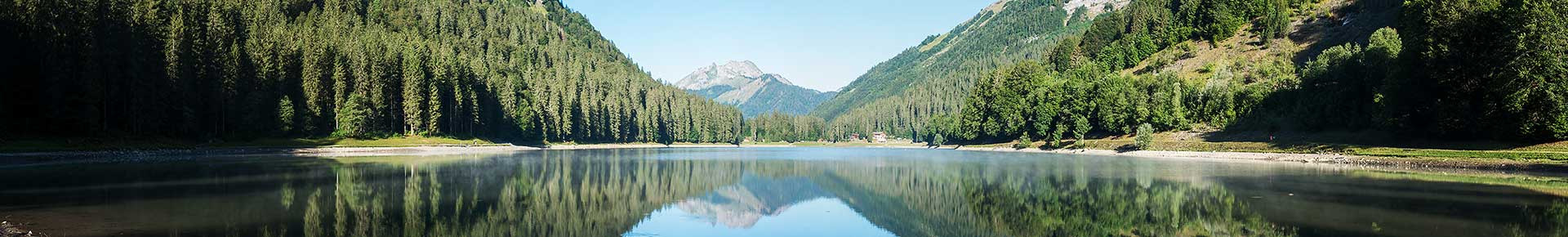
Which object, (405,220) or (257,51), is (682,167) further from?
(257,51)

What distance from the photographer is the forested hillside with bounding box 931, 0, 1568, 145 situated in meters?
50.8

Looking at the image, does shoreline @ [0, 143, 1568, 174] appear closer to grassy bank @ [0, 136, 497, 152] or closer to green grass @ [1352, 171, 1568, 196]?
grassy bank @ [0, 136, 497, 152]

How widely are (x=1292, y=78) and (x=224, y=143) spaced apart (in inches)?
3990

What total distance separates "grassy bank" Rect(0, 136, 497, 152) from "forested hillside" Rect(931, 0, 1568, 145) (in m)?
69.0

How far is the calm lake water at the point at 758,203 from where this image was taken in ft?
77.9

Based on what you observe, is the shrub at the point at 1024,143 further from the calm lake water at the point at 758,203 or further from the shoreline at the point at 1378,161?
the calm lake water at the point at 758,203

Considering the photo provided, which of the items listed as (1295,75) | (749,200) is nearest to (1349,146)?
(1295,75)

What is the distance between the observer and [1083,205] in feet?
104

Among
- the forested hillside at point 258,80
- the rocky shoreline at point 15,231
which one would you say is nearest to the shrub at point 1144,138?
the forested hillside at point 258,80

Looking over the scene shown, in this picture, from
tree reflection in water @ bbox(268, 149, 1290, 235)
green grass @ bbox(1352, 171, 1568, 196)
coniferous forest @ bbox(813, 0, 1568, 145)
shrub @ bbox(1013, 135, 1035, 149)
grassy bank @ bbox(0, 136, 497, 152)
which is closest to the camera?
tree reflection in water @ bbox(268, 149, 1290, 235)

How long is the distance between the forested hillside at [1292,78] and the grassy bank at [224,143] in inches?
2717

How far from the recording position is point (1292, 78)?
98.4 meters

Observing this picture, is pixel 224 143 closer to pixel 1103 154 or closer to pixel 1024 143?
pixel 1103 154

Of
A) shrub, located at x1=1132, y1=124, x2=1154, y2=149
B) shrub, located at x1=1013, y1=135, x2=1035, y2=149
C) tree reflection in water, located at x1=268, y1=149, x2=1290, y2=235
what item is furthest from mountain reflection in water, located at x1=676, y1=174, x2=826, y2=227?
shrub, located at x1=1013, y1=135, x2=1035, y2=149
